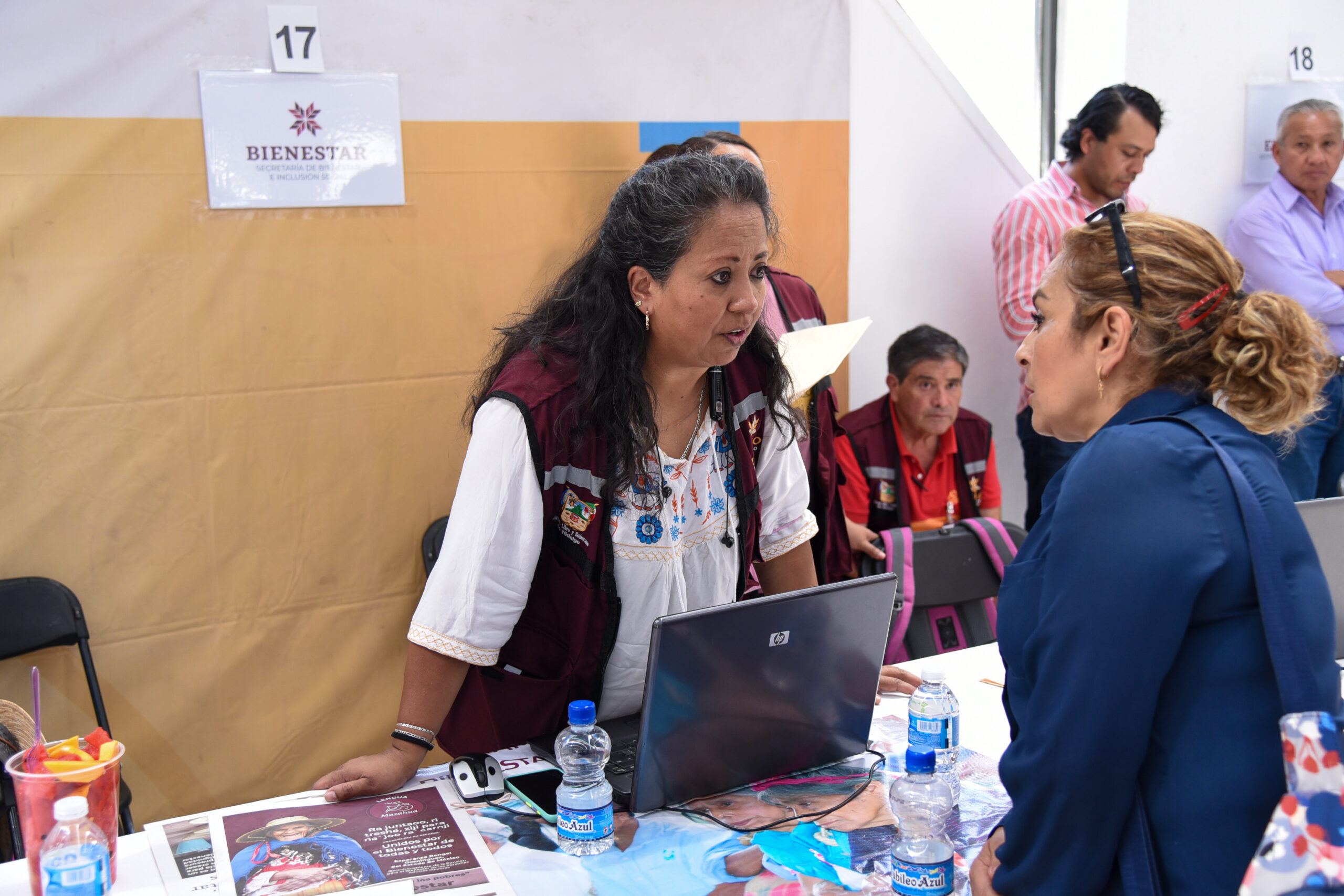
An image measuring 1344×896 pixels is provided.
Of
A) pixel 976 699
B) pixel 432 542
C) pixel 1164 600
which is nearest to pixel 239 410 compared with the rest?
pixel 432 542

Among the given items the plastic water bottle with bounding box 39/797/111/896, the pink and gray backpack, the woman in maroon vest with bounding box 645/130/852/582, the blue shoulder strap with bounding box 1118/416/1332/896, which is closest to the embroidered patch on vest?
the plastic water bottle with bounding box 39/797/111/896

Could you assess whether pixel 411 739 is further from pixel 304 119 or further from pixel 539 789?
pixel 304 119

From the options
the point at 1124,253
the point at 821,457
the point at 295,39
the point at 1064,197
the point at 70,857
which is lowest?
the point at 70,857

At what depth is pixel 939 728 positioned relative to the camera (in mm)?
1606

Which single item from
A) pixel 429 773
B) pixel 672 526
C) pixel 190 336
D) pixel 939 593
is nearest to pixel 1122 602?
pixel 672 526

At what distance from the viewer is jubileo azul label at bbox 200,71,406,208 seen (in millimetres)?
2633

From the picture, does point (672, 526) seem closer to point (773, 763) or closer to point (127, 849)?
point (773, 763)

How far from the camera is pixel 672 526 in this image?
1.71 metres

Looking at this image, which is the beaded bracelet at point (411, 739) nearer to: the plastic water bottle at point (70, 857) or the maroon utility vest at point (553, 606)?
the maroon utility vest at point (553, 606)

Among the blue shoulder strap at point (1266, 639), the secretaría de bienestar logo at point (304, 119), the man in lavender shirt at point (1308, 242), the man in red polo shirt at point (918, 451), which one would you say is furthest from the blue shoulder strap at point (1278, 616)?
the man in lavender shirt at point (1308, 242)

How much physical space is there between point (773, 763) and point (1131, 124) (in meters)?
2.96

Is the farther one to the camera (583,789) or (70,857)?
(583,789)

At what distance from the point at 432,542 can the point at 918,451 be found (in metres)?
1.56

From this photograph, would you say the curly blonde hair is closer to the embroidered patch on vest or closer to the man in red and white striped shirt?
the embroidered patch on vest
